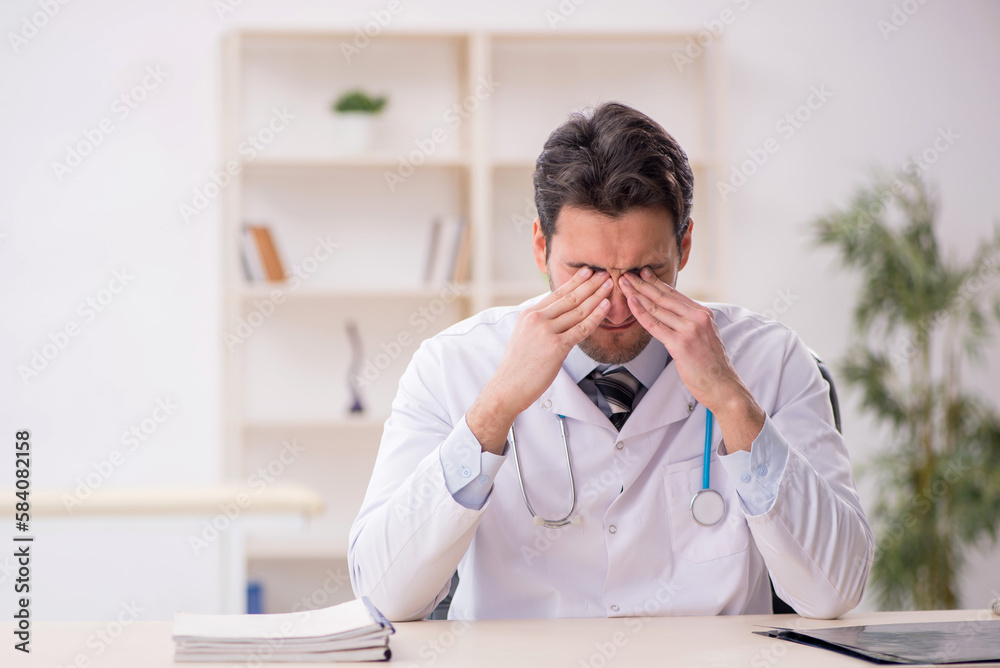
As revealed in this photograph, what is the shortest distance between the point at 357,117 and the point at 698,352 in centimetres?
251

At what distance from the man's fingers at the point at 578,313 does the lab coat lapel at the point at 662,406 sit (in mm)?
185

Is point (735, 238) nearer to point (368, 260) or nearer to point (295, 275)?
point (368, 260)

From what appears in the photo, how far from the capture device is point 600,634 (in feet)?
4.30

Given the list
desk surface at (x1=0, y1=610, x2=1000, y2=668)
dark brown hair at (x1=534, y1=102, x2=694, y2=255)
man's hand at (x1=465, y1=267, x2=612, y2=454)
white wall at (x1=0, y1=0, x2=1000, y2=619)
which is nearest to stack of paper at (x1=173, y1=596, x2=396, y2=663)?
desk surface at (x1=0, y1=610, x2=1000, y2=668)

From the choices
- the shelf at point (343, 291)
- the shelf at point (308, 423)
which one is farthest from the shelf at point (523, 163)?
the shelf at point (308, 423)

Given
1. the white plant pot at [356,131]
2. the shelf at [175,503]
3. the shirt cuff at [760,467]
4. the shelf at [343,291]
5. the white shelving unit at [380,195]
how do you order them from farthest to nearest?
the white shelving unit at [380,195], the white plant pot at [356,131], the shelf at [343,291], the shelf at [175,503], the shirt cuff at [760,467]

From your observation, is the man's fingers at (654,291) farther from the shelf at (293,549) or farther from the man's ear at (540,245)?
the shelf at (293,549)

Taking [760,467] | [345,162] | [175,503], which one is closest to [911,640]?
[760,467]

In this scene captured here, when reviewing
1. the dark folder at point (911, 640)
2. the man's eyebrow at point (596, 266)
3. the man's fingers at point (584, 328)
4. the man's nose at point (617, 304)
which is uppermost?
the man's eyebrow at point (596, 266)

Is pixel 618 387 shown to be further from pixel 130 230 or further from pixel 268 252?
pixel 130 230

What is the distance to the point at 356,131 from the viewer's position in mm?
3717

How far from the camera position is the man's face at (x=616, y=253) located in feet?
5.22

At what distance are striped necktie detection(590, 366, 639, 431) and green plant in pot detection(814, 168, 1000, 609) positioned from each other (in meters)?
2.17

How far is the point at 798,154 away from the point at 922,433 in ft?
4.11
